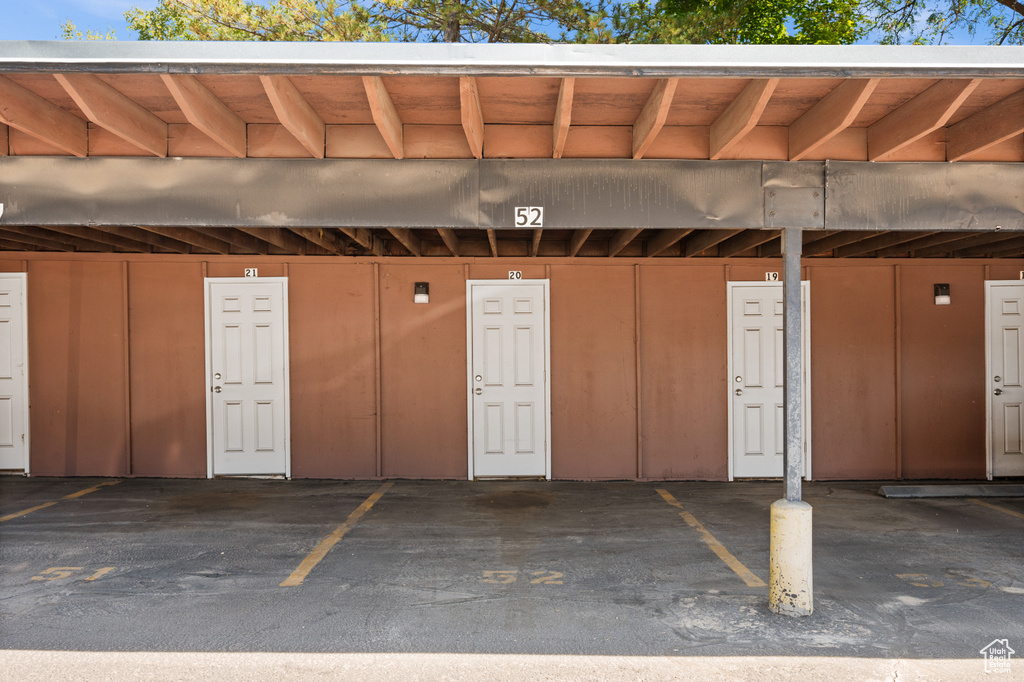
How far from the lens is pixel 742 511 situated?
19.7ft

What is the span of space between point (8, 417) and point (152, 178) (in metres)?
5.54

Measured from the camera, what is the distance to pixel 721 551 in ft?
15.7

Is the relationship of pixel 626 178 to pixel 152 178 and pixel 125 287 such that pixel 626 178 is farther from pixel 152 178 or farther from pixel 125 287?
pixel 125 287

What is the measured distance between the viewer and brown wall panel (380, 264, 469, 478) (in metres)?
7.40

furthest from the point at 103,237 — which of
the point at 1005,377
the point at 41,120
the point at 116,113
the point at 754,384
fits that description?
the point at 1005,377

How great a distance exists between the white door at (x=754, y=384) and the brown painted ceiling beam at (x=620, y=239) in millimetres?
1650

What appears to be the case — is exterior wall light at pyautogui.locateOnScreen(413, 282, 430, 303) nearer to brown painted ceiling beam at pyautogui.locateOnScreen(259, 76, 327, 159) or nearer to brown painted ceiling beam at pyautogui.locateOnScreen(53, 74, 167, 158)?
brown painted ceiling beam at pyautogui.locateOnScreen(259, 76, 327, 159)

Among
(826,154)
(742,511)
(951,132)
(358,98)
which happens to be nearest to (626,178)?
(826,154)

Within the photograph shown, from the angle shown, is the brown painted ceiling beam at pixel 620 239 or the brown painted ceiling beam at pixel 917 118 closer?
the brown painted ceiling beam at pixel 917 118

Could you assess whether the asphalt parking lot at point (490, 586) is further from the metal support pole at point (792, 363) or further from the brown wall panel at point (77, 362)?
the brown wall panel at point (77, 362)

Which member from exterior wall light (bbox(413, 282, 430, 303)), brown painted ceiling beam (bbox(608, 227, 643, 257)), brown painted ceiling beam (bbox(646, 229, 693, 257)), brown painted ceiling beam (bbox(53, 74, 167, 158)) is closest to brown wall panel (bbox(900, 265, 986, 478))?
brown painted ceiling beam (bbox(646, 229, 693, 257))

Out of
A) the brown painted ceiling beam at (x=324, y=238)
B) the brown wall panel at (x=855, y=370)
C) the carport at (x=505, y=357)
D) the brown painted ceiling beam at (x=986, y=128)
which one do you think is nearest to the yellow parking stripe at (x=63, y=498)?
the carport at (x=505, y=357)

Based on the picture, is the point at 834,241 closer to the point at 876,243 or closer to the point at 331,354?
the point at 876,243

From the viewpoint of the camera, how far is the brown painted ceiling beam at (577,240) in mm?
6130
